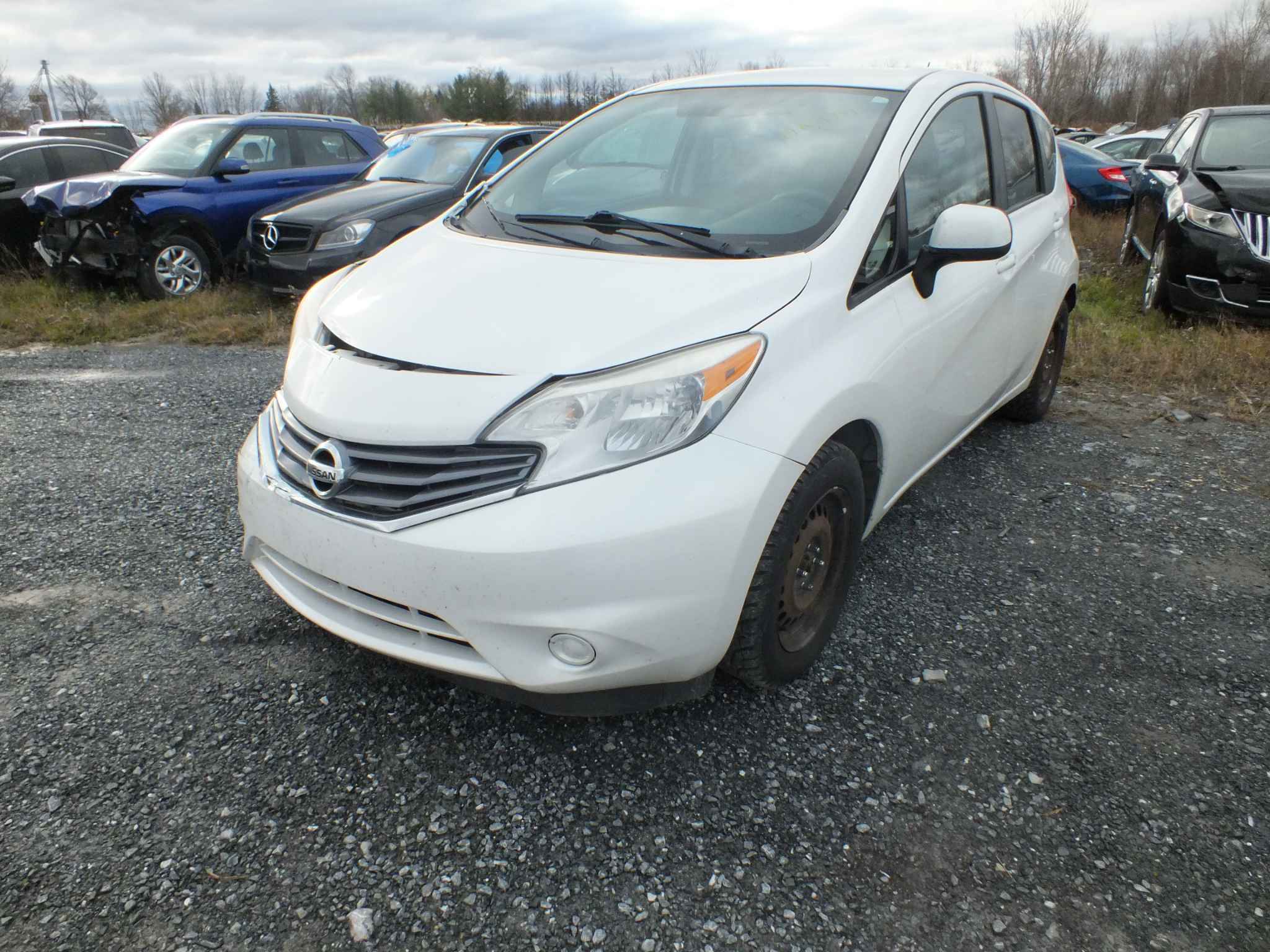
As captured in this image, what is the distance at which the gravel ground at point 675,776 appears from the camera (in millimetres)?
1903

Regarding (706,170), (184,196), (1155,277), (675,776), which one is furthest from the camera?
(184,196)

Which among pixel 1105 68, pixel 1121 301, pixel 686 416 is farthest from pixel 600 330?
pixel 1105 68

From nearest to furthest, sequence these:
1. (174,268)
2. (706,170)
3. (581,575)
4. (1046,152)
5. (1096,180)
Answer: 1. (581,575)
2. (706,170)
3. (1046,152)
4. (174,268)
5. (1096,180)

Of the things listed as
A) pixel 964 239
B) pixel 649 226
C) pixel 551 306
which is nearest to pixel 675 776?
pixel 551 306

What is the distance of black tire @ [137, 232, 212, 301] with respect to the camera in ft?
26.1

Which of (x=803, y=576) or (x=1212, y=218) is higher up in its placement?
(x=1212, y=218)

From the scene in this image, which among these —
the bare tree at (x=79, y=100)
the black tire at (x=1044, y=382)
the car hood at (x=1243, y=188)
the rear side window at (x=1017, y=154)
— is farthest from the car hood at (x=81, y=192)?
the bare tree at (x=79, y=100)

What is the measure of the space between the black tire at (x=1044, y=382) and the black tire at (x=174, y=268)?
6917 mm

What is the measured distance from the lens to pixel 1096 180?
1207cm

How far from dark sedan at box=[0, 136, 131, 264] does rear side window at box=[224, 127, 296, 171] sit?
2164 millimetres

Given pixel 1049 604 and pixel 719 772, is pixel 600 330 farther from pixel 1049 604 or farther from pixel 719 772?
pixel 1049 604

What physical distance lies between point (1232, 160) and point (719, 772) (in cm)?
715

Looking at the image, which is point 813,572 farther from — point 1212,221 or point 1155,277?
point 1155,277

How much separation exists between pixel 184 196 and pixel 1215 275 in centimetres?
817
